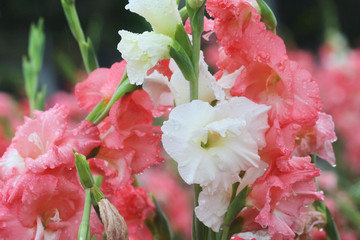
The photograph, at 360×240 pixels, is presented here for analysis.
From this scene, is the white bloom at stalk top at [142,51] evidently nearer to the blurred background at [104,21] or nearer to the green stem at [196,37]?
the green stem at [196,37]

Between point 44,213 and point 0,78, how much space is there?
3331 millimetres

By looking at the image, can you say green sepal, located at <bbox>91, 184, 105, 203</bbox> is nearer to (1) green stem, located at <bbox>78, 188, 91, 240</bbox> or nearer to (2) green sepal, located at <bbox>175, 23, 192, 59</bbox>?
(1) green stem, located at <bbox>78, 188, 91, 240</bbox>

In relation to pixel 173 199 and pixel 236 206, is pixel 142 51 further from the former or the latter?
pixel 173 199

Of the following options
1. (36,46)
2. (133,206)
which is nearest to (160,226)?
(133,206)

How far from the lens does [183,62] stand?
452 millimetres

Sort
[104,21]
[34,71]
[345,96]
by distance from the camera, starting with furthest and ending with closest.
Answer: [104,21] → [345,96] → [34,71]

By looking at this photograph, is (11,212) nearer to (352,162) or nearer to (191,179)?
(191,179)

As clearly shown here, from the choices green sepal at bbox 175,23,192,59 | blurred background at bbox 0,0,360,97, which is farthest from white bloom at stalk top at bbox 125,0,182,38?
blurred background at bbox 0,0,360,97

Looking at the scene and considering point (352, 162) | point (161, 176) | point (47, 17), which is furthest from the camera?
point (47, 17)

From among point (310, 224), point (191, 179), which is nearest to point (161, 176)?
point (310, 224)

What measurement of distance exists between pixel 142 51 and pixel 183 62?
4 cm

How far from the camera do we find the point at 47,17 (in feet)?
13.4

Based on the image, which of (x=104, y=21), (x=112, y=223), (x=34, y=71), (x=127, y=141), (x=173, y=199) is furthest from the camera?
(x=104, y=21)

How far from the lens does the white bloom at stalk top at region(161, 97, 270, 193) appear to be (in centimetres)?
43
